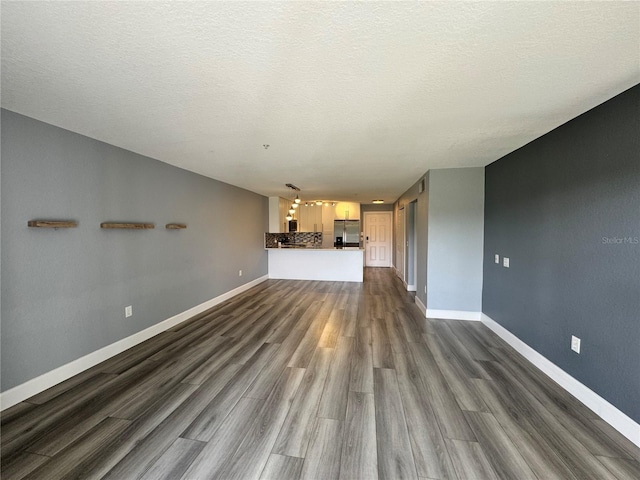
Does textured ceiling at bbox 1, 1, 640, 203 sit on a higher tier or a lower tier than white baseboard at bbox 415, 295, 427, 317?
higher

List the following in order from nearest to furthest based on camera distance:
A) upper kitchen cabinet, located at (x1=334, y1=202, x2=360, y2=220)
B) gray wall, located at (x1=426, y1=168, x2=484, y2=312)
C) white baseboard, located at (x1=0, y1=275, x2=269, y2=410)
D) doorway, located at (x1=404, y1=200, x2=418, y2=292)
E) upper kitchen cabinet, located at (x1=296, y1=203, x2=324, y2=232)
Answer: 1. white baseboard, located at (x1=0, y1=275, x2=269, y2=410)
2. gray wall, located at (x1=426, y1=168, x2=484, y2=312)
3. doorway, located at (x1=404, y1=200, x2=418, y2=292)
4. upper kitchen cabinet, located at (x1=334, y1=202, x2=360, y2=220)
5. upper kitchen cabinet, located at (x1=296, y1=203, x2=324, y2=232)

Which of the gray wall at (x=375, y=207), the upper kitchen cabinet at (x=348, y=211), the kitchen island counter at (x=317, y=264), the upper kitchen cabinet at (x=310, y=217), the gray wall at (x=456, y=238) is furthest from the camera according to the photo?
the gray wall at (x=375, y=207)

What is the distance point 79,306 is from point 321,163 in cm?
312

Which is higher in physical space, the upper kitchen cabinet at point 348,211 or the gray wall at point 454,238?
the upper kitchen cabinet at point 348,211

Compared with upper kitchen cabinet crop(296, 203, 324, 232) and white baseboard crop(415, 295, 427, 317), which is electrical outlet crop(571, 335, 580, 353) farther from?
upper kitchen cabinet crop(296, 203, 324, 232)

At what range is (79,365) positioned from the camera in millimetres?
2557

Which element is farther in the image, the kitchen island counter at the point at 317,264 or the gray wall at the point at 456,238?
the kitchen island counter at the point at 317,264

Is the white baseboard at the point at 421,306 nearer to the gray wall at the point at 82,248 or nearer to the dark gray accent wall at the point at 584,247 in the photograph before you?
the dark gray accent wall at the point at 584,247

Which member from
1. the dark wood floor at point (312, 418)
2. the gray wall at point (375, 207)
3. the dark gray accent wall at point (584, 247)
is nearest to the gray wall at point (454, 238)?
the dark gray accent wall at point (584, 247)

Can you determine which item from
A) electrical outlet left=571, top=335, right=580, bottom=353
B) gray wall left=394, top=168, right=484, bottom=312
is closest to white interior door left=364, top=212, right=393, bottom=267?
gray wall left=394, top=168, right=484, bottom=312

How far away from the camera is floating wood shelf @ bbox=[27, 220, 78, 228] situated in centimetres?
216

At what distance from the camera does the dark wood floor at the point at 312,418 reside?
1.54m

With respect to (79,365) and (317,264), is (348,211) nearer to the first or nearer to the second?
(317,264)

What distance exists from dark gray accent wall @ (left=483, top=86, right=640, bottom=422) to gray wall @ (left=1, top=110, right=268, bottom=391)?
445 cm
